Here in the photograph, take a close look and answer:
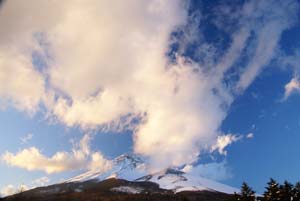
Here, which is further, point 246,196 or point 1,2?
point 246,196

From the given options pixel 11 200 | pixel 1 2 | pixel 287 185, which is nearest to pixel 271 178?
pixel 287 185

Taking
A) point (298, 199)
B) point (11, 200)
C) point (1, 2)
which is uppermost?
point (11, 200)

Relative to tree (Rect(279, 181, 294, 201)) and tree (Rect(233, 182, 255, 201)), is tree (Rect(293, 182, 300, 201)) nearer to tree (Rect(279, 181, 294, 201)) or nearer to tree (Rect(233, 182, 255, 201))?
tree (Rect(279, 181, 294, 201))

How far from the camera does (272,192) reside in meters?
64.6

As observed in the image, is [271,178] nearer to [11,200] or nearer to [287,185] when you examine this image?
[287,185]

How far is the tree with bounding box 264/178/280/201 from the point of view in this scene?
211 ft

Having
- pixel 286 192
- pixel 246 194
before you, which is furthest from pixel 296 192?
pixel 246 194

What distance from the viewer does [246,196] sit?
2552 inches

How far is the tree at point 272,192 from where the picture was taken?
6438 centimetres

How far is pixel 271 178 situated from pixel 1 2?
61093 millimetres

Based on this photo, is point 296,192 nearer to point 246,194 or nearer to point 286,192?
point 286,192

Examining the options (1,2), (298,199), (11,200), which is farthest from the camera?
(11,200)

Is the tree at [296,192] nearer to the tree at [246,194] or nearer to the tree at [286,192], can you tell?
the tree at [286,192]

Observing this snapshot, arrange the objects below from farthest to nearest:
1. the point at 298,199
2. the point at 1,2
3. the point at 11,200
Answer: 1. the point at 11,200
2. the point at 298,199
3. the point at 1,2
